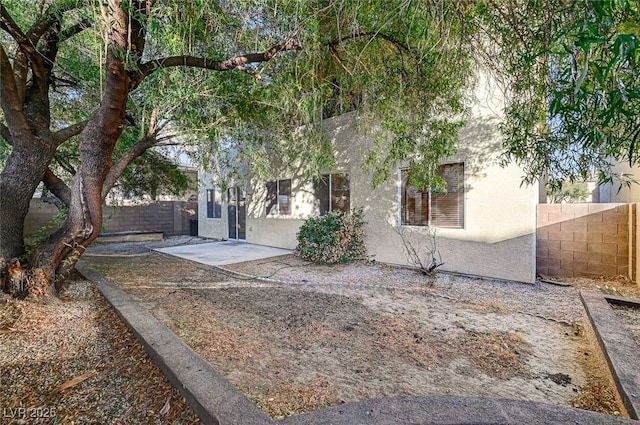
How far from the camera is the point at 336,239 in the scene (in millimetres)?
7609

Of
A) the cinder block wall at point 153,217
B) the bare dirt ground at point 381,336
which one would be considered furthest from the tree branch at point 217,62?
the cinder block wall at point 153,217

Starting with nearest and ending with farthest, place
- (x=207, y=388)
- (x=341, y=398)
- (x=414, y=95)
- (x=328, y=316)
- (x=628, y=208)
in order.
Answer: (x=207, y=388)
(x=341, y=398)
(x=328, y=316)
(x=414, y=95)
(x=628, y=208)

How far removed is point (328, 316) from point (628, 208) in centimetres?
573

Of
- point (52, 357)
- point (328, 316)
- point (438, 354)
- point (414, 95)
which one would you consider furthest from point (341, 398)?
point (414, 95)

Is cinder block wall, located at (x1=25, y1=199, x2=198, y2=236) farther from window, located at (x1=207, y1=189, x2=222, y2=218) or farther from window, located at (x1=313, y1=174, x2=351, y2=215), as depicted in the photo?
window, located at (x1=313, y1=174, x2=351, y2=215)

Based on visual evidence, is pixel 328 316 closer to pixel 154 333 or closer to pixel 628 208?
pixel 154 333

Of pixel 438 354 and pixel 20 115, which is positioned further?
pixel 20 115

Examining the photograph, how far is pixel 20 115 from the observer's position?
414 centimetres

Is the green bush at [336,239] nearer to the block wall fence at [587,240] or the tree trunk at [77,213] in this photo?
the block wall fence at [587,240]

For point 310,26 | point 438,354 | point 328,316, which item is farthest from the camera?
point 328,316

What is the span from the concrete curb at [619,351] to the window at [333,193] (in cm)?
562

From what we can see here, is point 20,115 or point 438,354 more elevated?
point 20,115

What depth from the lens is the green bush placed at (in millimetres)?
7660

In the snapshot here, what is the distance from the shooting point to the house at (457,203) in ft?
19.3
